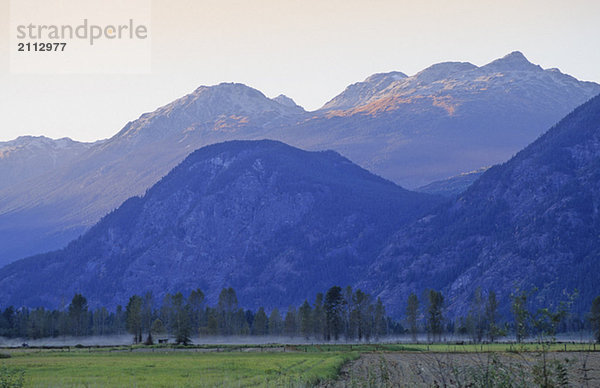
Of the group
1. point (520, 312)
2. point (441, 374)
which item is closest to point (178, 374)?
point (441, 374)

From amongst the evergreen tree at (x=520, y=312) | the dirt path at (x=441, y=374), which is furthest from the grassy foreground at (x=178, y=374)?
the evergreen tree at (x=520, y=312)

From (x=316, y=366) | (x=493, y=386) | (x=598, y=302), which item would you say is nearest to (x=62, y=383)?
(x=316, y=366)

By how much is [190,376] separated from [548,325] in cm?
5106

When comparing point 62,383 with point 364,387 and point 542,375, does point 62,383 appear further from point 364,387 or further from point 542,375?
point 542,375

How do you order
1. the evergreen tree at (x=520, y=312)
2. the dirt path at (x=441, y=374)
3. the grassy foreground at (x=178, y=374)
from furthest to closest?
the grassy foreground at (x=178, y=374), the dirt path at (x=441, y=374), the evergreen tree at (x=520, y=312)

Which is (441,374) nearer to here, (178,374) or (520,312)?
(178,374)

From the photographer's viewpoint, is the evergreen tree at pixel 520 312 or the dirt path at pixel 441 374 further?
the dirt path at pixel 441 374

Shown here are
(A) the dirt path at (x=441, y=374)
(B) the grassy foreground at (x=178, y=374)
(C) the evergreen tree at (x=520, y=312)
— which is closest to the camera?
(C) the evergreen tree at (x=520, y=312)

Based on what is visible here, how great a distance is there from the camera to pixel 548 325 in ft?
129

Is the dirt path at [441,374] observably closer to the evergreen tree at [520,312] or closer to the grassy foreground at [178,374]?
the grassy foreground at [178,374]

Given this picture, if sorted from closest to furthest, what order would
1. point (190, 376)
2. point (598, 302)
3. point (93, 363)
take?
point (190, 376) → point (93, 363) → point (598, 302)

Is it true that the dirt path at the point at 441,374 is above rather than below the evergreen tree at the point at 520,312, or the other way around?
below

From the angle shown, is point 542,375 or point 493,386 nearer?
point 542,375

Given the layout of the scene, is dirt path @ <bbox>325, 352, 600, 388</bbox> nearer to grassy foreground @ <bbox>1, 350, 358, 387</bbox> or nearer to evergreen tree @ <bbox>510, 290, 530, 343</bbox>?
grassy foreground @ <bbox>1, 350, 358, 387</bbox>
